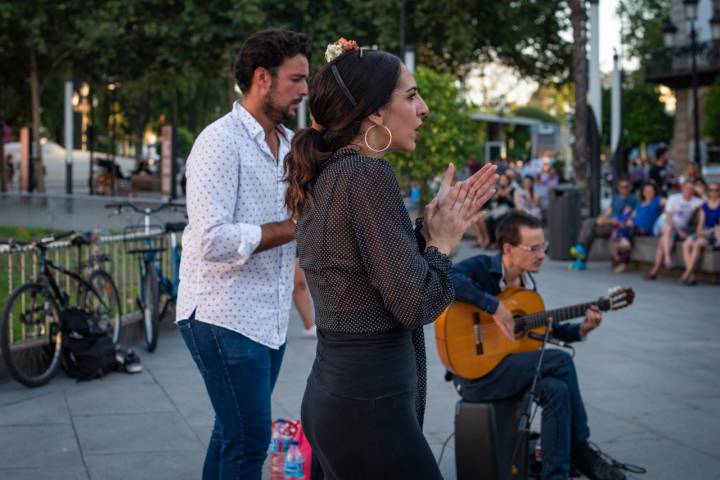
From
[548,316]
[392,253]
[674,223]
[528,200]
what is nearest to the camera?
[392,253]

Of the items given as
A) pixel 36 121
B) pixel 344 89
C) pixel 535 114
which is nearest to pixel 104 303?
pixel 344 89

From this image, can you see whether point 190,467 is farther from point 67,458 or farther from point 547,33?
point 547,33

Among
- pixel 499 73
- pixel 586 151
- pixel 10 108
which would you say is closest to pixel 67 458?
pixel 586 151

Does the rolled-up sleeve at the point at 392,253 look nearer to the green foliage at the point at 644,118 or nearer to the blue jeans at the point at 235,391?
the blue jeans at the point at 235,391

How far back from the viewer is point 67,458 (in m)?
5.63

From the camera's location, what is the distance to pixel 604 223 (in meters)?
17.1

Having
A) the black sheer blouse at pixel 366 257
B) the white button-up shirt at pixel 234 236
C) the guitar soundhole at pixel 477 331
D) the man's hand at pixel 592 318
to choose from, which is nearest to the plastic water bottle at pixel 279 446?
the guitar soundhole at pixel 477 331

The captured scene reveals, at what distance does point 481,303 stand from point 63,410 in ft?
10.2

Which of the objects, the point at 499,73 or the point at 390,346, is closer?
the point at 390,346

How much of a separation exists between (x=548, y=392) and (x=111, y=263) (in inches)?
221

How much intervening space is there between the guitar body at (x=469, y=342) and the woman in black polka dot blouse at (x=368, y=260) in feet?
7.66

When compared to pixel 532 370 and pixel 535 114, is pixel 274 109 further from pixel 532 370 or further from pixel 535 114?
pixel 535 114

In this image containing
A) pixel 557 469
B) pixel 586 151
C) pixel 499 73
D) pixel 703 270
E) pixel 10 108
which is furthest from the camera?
pixel 499 73

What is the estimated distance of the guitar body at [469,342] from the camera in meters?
5.14
